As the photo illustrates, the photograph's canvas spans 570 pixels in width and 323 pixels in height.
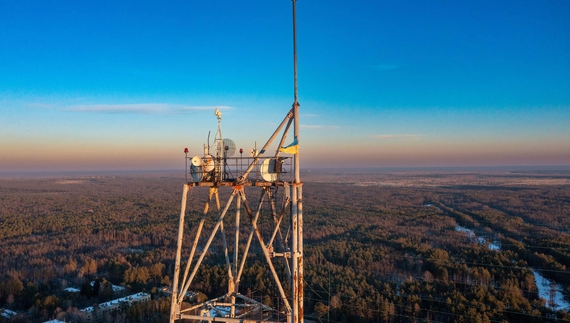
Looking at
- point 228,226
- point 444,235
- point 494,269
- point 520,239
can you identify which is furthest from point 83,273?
point 520,239

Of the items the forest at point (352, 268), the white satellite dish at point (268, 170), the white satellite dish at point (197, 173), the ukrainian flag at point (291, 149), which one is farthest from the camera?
the forest at point (352, 268)

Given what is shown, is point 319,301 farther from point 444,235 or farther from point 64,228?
point 64,228

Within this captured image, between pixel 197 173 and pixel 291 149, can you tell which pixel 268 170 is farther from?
pixel 197 173

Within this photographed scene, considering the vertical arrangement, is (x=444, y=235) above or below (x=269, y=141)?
below

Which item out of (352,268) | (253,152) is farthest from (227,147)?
(352,268)

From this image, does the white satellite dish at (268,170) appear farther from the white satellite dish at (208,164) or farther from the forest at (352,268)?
the forest at (352,268)

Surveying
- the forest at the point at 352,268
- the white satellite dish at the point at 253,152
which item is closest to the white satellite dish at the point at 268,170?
the white satellite dish at the point at 253,152
